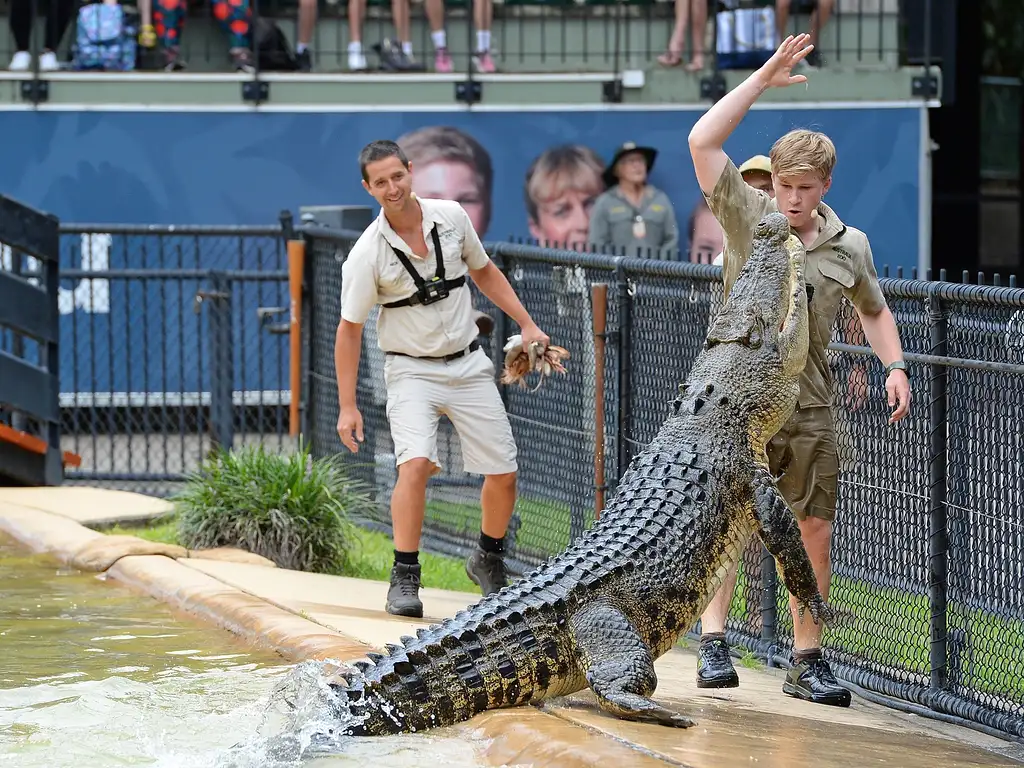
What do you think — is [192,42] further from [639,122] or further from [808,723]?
[808,723]

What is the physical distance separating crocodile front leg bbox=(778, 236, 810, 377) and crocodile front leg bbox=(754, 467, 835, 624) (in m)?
0.39

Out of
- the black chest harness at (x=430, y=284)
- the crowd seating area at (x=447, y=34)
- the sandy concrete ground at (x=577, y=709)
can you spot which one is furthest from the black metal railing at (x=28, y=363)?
the crowd seating area at (x=447, y=34)

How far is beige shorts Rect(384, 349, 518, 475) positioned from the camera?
6367 millimetres

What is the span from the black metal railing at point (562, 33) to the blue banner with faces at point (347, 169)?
72cm

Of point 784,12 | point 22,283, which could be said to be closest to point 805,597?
point 22,283

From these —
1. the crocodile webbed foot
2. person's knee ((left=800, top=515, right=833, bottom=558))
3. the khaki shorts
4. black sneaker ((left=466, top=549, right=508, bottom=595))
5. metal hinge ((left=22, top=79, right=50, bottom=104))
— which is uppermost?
metal hinge ((left=22, top=79, right=50, bottom=104))

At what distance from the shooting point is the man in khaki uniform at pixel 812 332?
Answer: 4.95m

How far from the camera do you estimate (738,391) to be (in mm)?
4918

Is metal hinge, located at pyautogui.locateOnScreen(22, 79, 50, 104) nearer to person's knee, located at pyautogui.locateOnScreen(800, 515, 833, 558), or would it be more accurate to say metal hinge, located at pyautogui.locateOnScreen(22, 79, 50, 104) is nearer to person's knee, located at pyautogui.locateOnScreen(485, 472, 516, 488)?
person's knee, located at pyautogui.locateOnScreen(485, 472, 516, 488)

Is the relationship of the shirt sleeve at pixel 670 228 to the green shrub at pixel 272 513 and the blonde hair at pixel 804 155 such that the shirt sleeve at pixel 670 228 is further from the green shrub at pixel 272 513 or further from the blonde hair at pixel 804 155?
the blonde hair at pixel 804 155

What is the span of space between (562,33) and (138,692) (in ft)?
34.4

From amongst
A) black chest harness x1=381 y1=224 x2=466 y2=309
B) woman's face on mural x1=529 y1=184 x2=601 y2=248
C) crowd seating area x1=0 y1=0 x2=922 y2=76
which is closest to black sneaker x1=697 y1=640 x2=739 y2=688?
black chest harness x1=381 y1=224 x2=466 y2=309

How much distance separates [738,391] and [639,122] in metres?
9.26

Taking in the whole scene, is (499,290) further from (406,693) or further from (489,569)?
(406,693)
